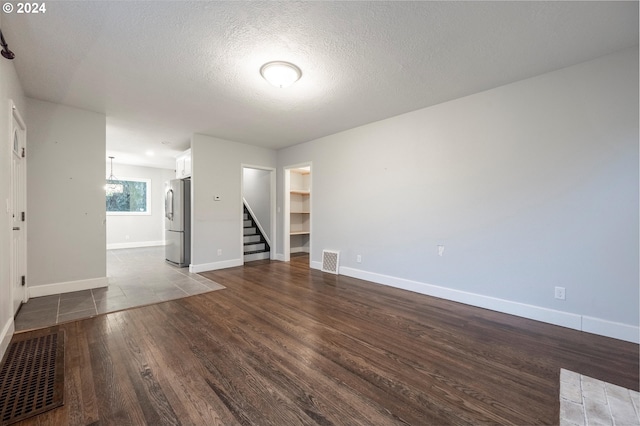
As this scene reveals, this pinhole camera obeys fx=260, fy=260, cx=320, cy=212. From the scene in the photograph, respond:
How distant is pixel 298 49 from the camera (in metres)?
2.36

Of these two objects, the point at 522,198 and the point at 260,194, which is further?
the point at 260,194

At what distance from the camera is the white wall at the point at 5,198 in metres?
2.14

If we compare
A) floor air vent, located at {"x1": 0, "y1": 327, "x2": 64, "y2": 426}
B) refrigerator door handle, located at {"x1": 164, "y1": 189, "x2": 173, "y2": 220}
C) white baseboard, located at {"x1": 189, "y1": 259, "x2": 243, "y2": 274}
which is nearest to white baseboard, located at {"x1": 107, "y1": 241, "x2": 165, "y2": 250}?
refrigerator door handle, located at {"x1": 164, "y1": 189, "x2": 173, "y2": 220}

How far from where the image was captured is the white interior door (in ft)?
9.16

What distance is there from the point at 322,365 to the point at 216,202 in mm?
4114

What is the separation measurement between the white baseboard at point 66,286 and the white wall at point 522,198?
13.8 ft

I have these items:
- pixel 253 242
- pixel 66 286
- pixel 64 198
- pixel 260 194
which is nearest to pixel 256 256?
pixel 253 242

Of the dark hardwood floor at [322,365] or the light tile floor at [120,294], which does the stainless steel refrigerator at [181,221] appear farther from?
the dark hardwood floor at [322,365]

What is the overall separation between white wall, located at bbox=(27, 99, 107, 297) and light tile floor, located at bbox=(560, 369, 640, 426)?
537 cm

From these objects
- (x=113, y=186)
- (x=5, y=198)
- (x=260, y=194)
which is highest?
(x=113, y=186)

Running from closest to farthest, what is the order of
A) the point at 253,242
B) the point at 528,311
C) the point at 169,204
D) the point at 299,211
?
the point at 528,311
the point at 169,204
the point at 253,242
the point at 299,211

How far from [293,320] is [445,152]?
9.44 feet

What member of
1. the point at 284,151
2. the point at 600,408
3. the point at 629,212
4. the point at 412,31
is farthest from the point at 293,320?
the point at 284,151

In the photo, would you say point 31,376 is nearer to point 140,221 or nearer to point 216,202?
point 216,202
